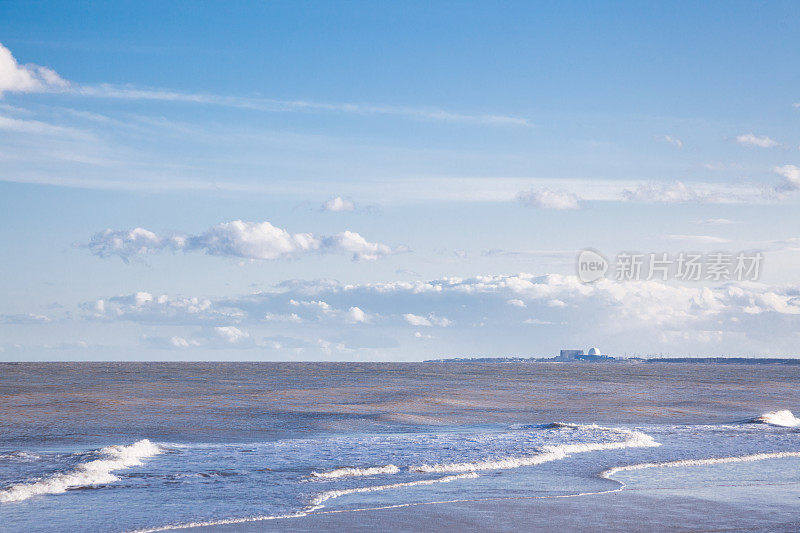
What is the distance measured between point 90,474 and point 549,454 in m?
12.4

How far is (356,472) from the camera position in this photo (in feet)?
63.0

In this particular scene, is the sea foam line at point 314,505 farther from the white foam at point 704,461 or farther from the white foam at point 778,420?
the white foam at point 778,420

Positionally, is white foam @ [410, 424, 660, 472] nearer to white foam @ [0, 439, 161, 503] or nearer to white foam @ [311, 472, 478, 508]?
white foam @ [311, 472, 478, 508]

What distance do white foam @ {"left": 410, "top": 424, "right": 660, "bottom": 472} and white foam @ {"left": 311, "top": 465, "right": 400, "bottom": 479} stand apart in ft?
2.03

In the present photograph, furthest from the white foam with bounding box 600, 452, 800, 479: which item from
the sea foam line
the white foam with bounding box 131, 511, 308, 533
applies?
the white foam with bounding box 131, 511, 308, 533

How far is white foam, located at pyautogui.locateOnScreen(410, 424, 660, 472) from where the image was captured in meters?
20.0

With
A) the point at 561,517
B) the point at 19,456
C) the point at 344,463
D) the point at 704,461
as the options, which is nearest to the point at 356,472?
the point at 344,463

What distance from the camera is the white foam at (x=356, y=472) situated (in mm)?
18719

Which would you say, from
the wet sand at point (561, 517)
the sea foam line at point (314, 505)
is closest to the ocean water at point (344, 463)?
the sea foam line at point (314, 505)

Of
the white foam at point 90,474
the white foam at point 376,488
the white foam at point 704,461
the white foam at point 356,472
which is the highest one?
the white foam at point 704,461

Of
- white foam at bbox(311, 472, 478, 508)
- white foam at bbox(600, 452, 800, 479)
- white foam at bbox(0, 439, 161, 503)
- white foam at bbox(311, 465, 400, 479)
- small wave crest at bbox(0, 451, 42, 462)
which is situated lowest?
small wave crest at bbox(0, 451, 42, 462)

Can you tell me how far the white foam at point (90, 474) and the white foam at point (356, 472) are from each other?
4795 mm

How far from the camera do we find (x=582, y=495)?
53.4ft

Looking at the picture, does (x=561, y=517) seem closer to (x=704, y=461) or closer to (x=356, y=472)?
(x=356, y=472)
